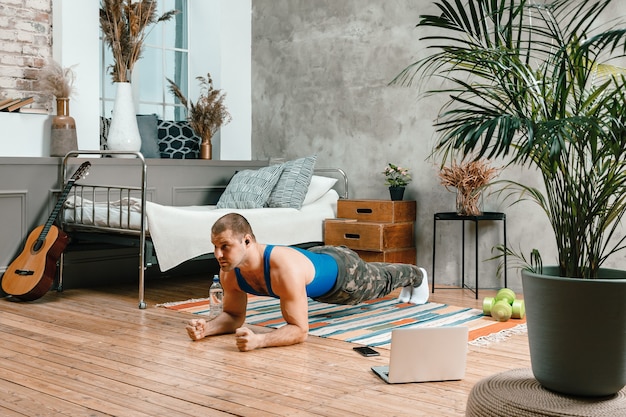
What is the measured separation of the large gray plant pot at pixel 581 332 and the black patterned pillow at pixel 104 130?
4.39 meters

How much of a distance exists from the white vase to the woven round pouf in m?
3.92

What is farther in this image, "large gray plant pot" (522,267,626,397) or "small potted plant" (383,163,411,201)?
"small potted plant" (383,163,411,201)

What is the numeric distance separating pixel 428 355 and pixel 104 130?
385 centimetres

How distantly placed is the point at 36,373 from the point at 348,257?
62.8 inches

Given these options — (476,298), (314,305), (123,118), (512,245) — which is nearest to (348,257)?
(314,305)

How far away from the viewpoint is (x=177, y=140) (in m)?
6.21

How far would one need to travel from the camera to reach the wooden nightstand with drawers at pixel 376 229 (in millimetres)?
5199

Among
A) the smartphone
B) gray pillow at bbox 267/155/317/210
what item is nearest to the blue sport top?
the smartphone

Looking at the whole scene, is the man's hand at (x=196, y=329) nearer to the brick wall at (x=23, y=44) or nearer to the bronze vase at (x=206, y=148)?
the brick wall at (x=23, y=44)

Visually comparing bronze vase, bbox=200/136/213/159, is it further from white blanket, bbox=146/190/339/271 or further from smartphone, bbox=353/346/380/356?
smartphone, bbox=353/346/380/356

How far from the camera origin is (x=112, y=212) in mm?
4625

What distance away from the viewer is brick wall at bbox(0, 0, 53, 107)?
199 inches

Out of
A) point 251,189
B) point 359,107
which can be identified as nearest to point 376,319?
point 251,189

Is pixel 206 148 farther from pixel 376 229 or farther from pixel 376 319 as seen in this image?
pixel 376 319
